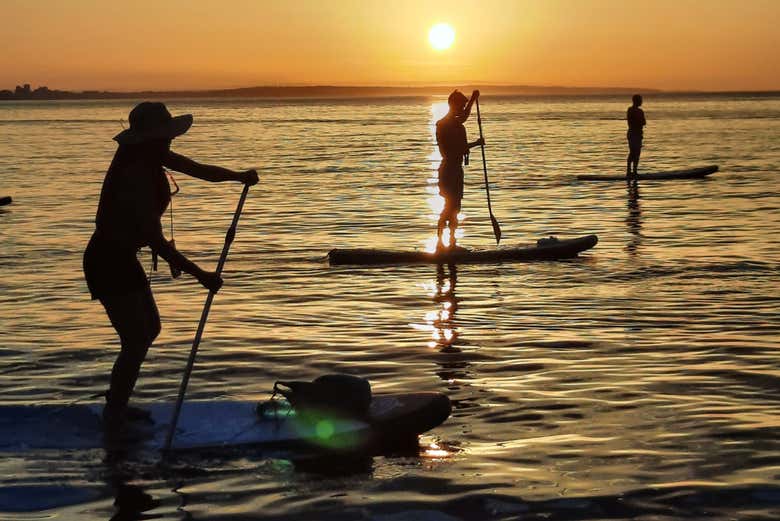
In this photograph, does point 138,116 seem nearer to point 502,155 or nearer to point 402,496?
point 402,496

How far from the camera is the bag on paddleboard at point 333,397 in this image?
325 inches

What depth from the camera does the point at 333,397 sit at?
326 inches

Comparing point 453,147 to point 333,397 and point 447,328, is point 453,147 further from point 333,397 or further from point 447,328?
point 333,397

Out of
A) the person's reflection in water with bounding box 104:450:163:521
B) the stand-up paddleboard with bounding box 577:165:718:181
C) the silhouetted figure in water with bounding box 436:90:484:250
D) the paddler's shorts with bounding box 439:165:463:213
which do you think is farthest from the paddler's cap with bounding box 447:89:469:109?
the stand-up paddleboard with bounding box 577:165:718:181

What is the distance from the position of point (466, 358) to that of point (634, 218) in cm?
1516

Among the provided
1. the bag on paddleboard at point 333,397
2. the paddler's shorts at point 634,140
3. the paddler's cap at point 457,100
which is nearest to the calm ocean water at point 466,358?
the bag on paddleboard at point 333,397

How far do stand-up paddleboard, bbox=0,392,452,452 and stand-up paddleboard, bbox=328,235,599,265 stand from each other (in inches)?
371

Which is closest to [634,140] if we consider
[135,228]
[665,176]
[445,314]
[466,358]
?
[665,176]

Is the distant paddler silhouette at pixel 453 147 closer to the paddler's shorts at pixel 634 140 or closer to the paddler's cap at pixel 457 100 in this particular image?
the paddler's cap at pixel 457 100

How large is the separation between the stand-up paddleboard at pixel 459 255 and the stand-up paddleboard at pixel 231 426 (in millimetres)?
9417

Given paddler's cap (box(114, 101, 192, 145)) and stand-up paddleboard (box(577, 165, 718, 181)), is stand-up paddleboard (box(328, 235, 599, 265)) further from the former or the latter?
stand-up paddleboard (box(577, 165, 718, 181))

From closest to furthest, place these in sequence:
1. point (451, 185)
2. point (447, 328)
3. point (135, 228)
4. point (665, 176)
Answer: point (135, 228)
point (447, 328)
point (451, 185)
point (665, 176)

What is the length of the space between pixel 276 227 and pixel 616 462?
1782 centimetres

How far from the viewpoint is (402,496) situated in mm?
7223
